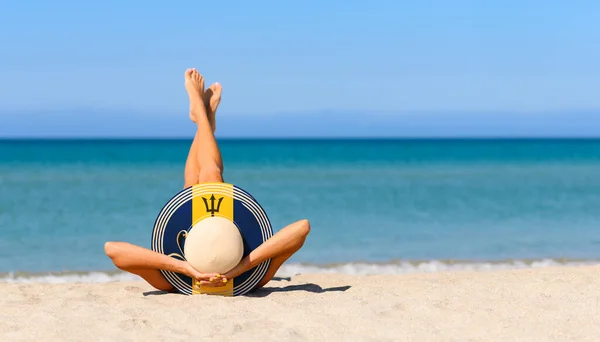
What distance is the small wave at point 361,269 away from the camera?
8.28m

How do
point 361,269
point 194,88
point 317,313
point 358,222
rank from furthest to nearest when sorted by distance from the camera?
point 358,222
point 361,269
point 194,88
point 317,313

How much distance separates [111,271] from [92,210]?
279 inches

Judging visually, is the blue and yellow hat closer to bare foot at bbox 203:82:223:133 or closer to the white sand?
the white sand

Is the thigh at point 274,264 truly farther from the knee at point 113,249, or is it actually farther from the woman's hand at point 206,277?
the knee at point 113,249

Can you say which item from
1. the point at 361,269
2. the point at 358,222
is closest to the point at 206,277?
the point at 361,269

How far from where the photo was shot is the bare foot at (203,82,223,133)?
7047 millimetres

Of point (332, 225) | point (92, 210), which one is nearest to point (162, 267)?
point (332, 225)

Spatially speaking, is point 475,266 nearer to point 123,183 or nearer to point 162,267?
point 162,267

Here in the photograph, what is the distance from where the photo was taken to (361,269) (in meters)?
8.80

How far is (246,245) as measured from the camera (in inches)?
223

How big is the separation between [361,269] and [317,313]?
3.62 m

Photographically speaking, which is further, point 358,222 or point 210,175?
point 358,222

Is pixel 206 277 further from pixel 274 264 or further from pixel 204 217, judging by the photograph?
pixel 274 264

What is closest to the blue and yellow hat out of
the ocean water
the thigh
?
the thigh
